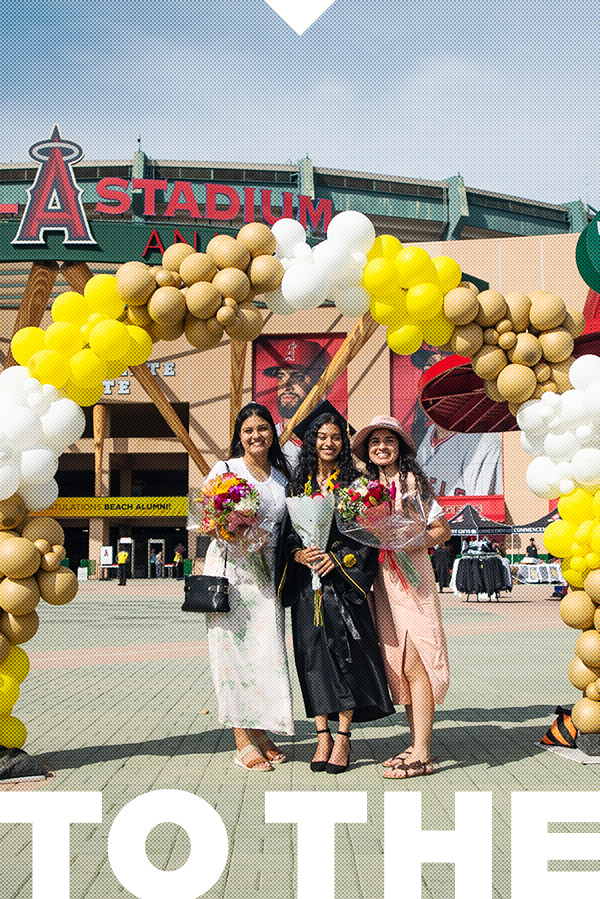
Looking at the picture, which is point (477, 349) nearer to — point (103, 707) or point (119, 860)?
point (119, 860)

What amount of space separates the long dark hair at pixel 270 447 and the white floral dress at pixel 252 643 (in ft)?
0.68

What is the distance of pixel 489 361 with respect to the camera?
5180mm

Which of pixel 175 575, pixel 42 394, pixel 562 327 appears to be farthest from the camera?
pixel 175 575

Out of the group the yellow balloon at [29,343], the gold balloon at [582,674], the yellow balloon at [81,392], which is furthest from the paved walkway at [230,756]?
the yellow balloon at [29,343]

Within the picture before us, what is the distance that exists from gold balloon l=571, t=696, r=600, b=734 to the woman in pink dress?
0.81m

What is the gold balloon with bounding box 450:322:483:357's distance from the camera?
516 cm

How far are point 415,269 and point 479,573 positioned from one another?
1654cm

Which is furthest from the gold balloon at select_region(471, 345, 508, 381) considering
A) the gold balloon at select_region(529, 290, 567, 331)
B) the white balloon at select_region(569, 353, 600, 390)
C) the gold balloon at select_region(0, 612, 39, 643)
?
the gold balloon at select_region(0, 612, 39, 643)

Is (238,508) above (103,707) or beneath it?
above

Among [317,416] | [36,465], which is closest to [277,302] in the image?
Result: [317,416]

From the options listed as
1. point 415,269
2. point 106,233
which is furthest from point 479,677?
point 106,233

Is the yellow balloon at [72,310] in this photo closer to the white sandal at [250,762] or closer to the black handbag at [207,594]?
the black handbag at [207,594]

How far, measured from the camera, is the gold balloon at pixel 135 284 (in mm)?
4930

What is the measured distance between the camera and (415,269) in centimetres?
504
